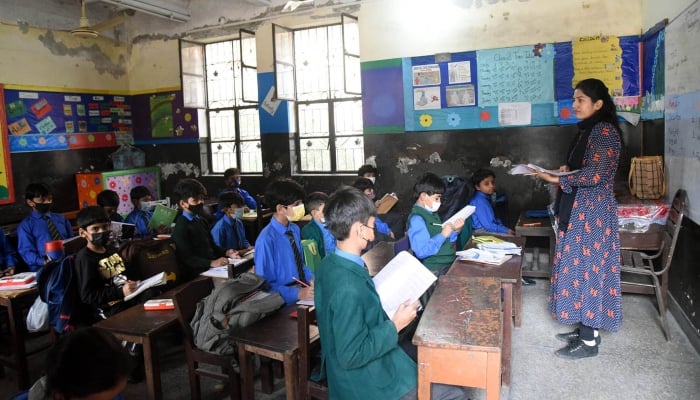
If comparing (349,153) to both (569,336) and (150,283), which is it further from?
(150,283)

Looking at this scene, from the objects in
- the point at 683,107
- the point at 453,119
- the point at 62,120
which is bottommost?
the point at 683,107

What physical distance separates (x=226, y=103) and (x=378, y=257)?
15.6 ft

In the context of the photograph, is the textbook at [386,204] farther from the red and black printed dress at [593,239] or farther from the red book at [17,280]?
the red book at [17,280]

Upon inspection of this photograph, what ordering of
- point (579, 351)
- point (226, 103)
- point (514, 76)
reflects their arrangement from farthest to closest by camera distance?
point (226, 103) → point (514, 76) → point (579, 351)

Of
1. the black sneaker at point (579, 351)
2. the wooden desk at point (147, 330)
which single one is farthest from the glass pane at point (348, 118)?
the wooden desk at point (147, 330)

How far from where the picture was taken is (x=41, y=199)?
4270mm

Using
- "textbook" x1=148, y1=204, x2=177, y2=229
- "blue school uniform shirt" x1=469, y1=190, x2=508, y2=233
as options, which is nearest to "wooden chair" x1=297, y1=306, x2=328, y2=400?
"blue school uniform shirt" x1=469, y1=190, x2=508, y2=233

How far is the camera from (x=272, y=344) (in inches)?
83.0

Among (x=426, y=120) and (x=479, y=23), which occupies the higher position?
A: (x=479, y=23)

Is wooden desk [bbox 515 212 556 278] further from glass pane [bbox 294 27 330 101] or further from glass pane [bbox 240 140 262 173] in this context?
glass pane [bbox 240 140 262 173]

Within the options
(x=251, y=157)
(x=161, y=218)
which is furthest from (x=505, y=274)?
(x=251, y=157)

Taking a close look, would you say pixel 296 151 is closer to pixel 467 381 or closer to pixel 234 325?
pixel 234 325

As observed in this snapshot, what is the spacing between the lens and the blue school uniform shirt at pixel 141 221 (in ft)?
15.5

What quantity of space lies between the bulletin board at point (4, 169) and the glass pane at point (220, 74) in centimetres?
249
